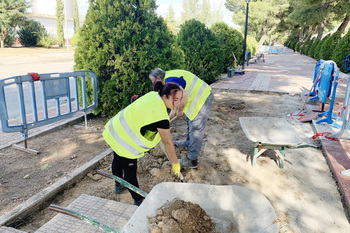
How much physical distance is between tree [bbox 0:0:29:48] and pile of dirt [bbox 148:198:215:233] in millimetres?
35257

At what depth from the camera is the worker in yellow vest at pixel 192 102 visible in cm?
333

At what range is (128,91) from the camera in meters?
5.32

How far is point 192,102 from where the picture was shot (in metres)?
3.52

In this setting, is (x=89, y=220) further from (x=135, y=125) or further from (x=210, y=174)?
(x=210, y=174)

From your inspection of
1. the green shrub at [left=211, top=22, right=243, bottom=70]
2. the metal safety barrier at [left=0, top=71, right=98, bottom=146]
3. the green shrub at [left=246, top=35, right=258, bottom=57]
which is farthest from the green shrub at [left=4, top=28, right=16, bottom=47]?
the metal safety barrier at [left=0, top=71, right=98, bottom=146]

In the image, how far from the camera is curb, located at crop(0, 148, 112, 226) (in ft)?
8.45

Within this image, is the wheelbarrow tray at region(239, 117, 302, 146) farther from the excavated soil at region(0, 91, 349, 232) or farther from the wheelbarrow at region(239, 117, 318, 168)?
the excavated soil at region(0, 91, 349, 232)

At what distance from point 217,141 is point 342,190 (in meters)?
2.08

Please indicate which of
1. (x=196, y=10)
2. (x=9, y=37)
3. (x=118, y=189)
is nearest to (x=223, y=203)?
(x=118, y=189)

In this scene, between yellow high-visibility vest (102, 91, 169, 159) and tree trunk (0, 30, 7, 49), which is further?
tree trunk (0, 30, 7, 49)

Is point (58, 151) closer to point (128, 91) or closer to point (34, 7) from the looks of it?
point (128, 91)

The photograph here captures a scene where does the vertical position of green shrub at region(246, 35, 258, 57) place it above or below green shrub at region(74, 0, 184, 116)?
above

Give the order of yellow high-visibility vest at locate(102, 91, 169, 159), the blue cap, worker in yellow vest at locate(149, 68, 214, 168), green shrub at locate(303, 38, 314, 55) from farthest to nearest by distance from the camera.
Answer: green shrub at locate(303, 38, 314, 55), worker in yellow vest at locate(149, 68, 214, 168), the blue cap, yellow high-visibility vest at locate(102, 91, 169, 159)

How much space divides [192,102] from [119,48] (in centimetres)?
250
